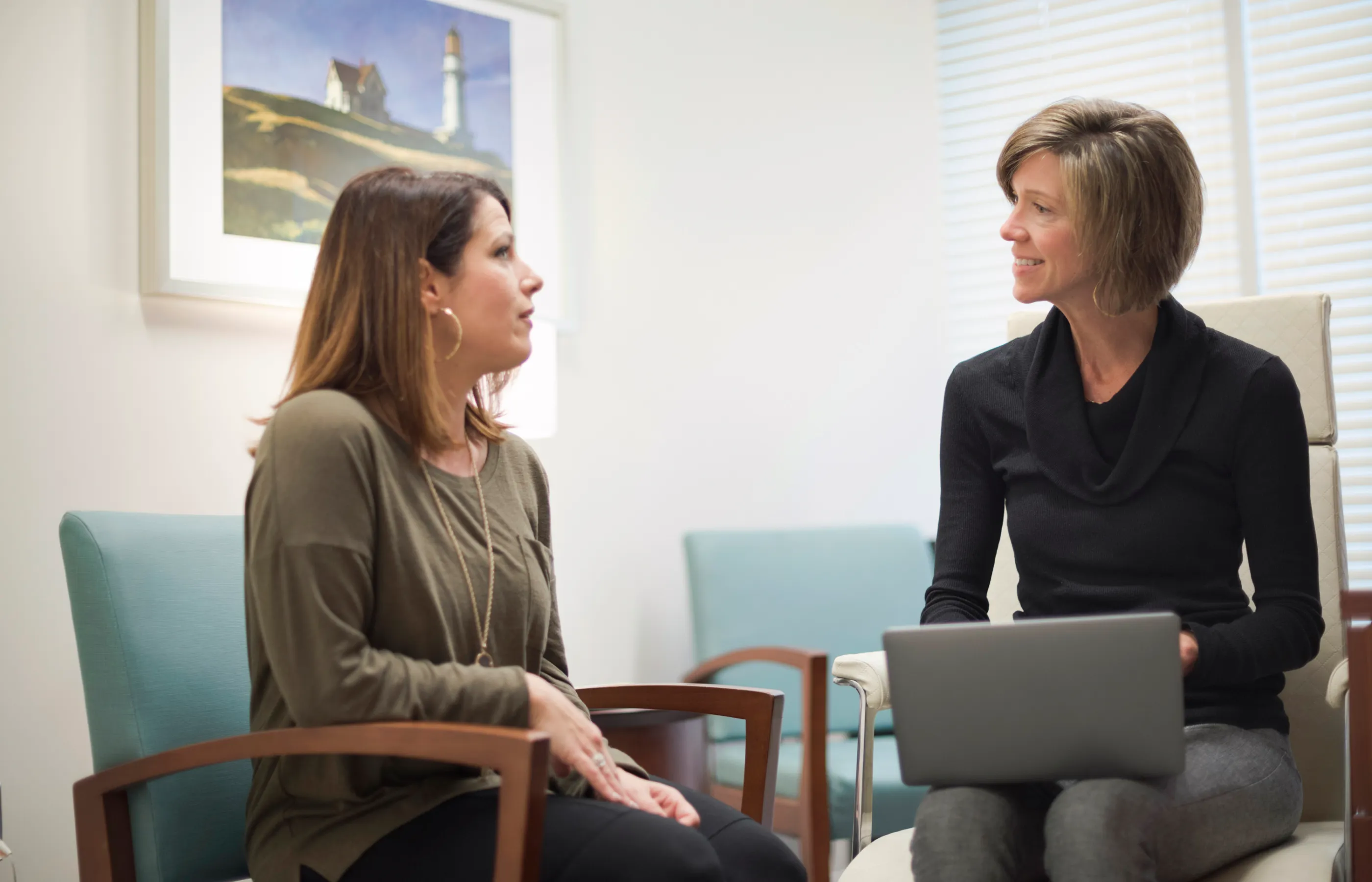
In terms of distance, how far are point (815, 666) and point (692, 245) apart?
178 cm

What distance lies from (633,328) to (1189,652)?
1.84m

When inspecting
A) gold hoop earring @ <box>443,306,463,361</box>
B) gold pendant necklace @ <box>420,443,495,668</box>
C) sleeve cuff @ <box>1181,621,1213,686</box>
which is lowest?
sleeve cuff @ <box>1181,621,1213,686</box>

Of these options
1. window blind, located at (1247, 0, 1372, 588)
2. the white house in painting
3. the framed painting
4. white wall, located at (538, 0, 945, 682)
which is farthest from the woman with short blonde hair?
window blind, located at (1247, 0, 1372, 588)

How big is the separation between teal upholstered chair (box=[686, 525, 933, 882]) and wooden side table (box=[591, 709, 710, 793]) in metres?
0.14

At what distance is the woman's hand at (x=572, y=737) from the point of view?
134 centimetres

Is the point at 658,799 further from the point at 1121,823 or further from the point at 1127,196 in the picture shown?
the point at 1127,196

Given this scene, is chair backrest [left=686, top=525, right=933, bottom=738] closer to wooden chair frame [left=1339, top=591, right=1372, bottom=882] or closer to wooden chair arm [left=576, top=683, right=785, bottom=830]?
wooden chair arm [left=576, top=683, right=785, bottom=830]

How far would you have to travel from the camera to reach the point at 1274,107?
309cm

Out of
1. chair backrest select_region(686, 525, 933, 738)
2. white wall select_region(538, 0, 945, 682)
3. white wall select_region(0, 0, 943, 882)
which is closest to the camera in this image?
white wall select_region(0, 0, 943, 882)

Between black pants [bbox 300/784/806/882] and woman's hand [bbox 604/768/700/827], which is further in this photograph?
woman's hand [bbox 604/768/700/827]

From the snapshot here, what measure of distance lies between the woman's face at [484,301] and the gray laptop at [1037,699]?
2.11 feet

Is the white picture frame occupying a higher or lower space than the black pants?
higher

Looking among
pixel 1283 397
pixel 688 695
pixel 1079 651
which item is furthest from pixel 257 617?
pixel 1283 397

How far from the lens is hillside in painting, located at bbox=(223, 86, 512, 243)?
7.61 ft
